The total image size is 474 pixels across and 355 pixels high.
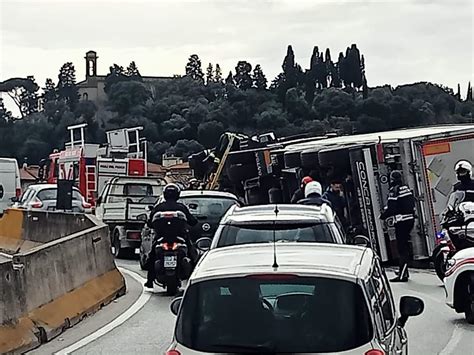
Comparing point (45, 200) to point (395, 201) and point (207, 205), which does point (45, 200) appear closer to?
point (207, 205)

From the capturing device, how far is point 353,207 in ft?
69.6

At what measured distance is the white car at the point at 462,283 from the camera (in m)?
12.1

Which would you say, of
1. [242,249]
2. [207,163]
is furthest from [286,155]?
[242,249]

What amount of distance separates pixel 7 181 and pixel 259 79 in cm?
7843

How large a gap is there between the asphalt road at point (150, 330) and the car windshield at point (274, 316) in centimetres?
515

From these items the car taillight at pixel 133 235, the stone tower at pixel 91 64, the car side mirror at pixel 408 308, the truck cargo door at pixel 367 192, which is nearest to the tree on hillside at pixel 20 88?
the stone tower at pixel 91 64

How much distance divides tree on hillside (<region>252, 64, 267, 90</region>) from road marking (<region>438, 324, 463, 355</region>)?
318 feet

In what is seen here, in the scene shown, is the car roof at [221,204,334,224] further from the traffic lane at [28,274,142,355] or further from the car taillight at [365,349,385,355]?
the car taillight at [365,349,385,355]

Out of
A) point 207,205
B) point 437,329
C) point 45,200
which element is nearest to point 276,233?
point 437,329

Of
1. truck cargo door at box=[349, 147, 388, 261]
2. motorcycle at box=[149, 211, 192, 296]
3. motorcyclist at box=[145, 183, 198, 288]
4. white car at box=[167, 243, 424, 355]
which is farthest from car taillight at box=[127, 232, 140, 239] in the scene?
white car at box=[167, 243, 424, 355]

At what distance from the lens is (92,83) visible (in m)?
135

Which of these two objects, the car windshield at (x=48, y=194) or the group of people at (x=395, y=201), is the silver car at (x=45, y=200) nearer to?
the car windshield at (x=48, y=194)

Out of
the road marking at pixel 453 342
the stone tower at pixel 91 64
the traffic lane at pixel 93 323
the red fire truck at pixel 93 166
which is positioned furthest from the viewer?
the stone tower at pixel 91 64

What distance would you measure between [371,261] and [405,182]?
13678 millimetres
